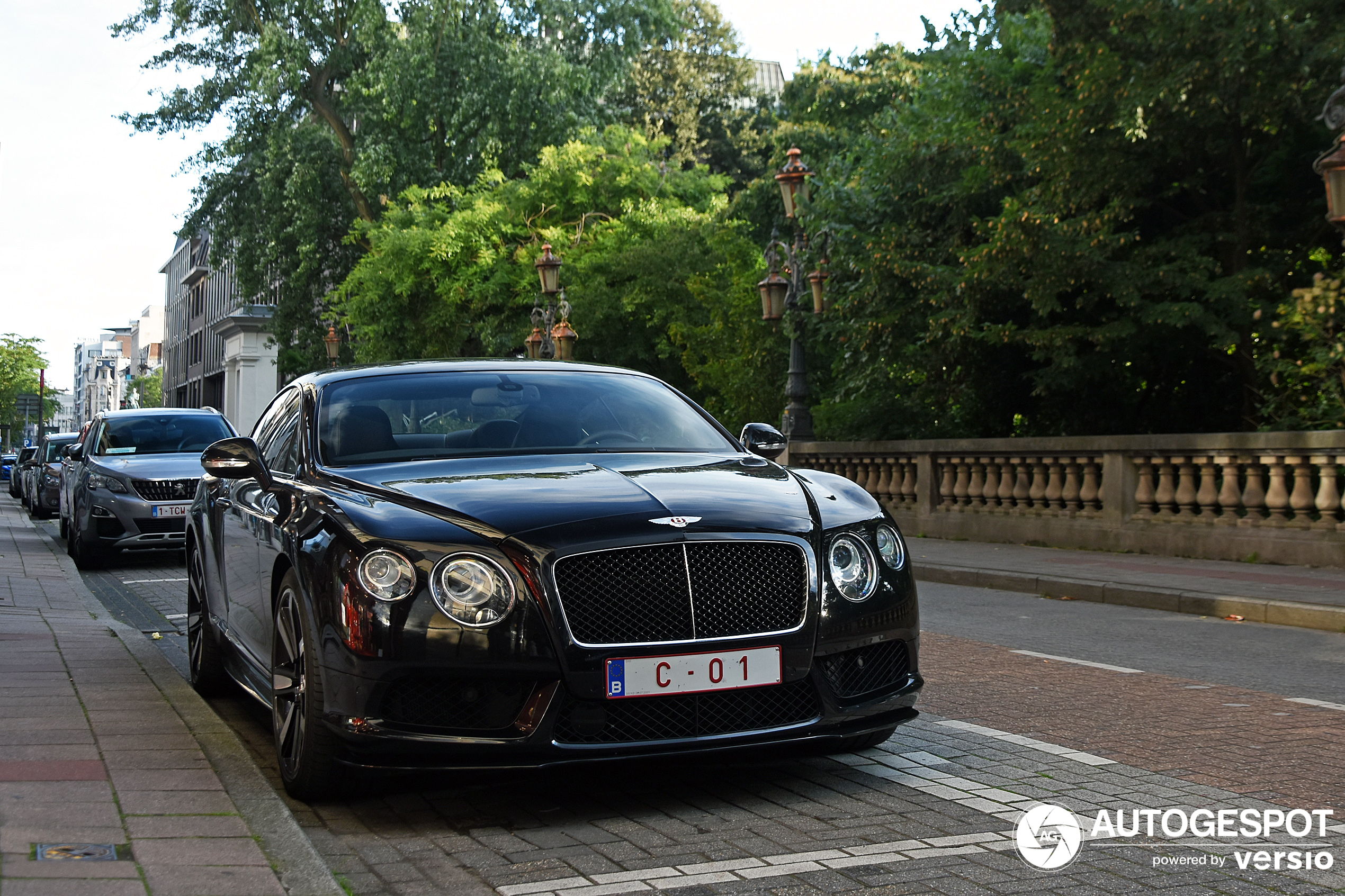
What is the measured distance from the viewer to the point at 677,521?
180 inches

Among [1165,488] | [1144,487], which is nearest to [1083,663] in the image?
[1165,488]

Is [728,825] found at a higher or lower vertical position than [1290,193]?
lower

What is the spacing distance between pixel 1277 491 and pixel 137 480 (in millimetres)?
11293

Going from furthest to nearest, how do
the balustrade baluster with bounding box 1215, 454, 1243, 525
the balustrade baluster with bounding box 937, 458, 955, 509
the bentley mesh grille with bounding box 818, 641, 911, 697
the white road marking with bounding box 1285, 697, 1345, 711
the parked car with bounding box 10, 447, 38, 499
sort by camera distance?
the parked car with bounding box 10, 447, 38, 499, the balustrade baluster with bounding box 937, 458, 955, 509, the balustrade baluster with bounding box 1215, 454, 1243, 525, the white road marking with bounding box 1285, 697, 1345, 711, the bentley mesh grille with bounding box 818, 641, 911, 697

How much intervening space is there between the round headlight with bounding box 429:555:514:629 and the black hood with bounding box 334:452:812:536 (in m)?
0.14

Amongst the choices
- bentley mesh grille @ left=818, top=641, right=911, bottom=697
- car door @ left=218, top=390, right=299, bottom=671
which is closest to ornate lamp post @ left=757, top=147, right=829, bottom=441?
car door @ left=218, top=390, right=299, bottom=671

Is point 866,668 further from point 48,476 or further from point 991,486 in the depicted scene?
point 48,476

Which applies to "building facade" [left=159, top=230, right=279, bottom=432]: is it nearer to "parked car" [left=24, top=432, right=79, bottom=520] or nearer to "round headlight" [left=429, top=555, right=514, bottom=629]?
"parked car" [left=24, top=432, right=79, bottom=520]

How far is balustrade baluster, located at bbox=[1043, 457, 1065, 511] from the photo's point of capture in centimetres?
1719

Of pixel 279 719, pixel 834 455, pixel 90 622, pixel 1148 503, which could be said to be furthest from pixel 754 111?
pixel 279 719

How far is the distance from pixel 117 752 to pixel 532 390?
6.90ft

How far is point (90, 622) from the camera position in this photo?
948cm

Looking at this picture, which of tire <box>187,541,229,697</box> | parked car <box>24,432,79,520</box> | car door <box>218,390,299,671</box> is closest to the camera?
car door <box>218,390,299,671</box>

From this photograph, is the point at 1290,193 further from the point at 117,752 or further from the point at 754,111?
the point at 754,111
